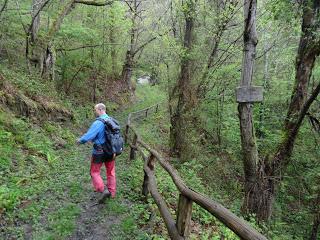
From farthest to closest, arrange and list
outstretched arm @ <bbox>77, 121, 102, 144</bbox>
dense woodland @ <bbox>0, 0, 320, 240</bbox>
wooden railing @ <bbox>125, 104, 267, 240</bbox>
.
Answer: dense woodland @ <bbox>0, 0, 320, 240</bbox>, outstretched arm @ <bbox>77, 121, 102, 144</bbox>, wooden railing @ <bbox>125, 104, 267, 240</bbox>

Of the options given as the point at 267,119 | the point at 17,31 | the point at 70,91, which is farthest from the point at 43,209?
the point at 70,91

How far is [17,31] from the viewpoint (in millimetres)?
18266

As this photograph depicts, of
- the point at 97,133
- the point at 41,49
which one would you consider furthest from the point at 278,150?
the point at 41,49

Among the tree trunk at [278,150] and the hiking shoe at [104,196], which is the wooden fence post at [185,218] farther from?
the tree trunk at [278,150]

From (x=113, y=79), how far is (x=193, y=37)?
17.4 meters

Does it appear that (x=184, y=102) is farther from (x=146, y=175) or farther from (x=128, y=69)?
(x=128, y=69)

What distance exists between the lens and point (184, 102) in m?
13.1

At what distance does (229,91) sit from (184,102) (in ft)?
9.80

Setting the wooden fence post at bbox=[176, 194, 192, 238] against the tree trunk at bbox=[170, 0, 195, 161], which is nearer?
the wooden fence post at bbox=[176, 194, 192, 238]

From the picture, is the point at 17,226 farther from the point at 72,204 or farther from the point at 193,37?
the point at 193,37

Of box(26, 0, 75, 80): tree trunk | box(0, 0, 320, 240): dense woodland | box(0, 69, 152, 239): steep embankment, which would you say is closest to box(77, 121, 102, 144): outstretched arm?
box(0, 69, 152, 239): steep embankment

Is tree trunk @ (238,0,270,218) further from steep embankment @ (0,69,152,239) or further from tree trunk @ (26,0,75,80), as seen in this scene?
tree trunk @ (26,0,75,80)

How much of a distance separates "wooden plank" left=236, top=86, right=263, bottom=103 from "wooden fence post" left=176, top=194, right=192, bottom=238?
4.27 metres

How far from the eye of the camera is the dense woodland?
28.4 ft
